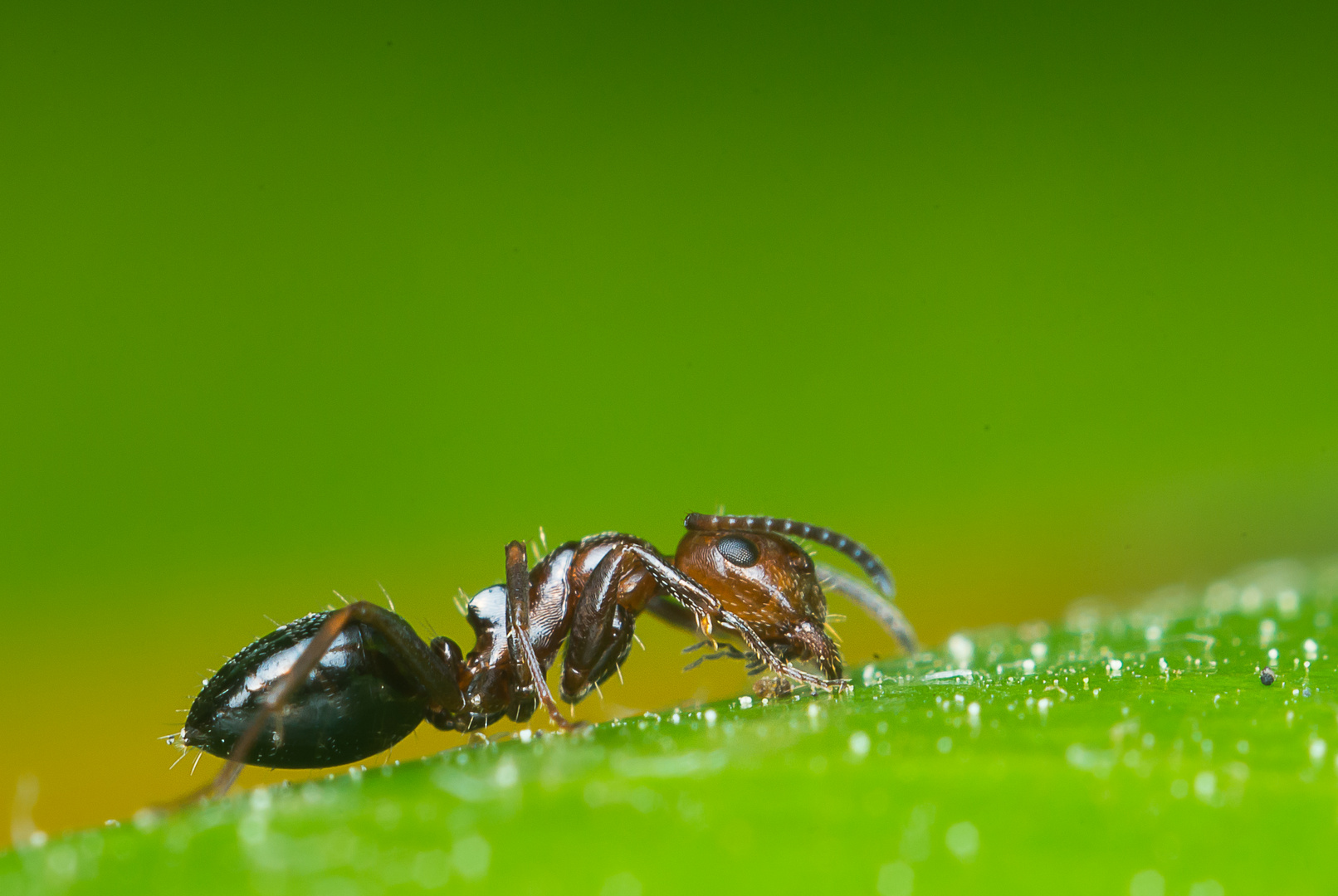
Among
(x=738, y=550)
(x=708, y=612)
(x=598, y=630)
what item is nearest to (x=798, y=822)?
(x=708, y=612)

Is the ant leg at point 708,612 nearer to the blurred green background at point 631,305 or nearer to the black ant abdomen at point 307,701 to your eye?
the black ant abdomen at point 307,701

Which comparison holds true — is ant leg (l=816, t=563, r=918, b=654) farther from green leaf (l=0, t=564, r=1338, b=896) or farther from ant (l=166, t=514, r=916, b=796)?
green leaf (l=0, t=564, r=1338, b=896)

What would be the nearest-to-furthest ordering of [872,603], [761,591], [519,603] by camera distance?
[519,603], [761,591], [872,603]

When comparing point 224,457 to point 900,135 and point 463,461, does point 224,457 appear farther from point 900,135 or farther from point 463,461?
point 900,135

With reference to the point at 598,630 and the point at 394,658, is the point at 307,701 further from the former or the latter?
the point at 598,630

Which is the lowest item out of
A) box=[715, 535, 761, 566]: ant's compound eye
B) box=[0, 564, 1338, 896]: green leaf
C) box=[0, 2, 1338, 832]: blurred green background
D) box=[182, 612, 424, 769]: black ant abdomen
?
box=[0, 564, 1338, 896]: green leaf

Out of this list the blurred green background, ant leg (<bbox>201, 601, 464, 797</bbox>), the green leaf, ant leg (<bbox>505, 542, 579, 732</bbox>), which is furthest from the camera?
the blurred green background

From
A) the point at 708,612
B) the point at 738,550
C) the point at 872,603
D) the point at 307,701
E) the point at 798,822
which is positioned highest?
the point at 738,550

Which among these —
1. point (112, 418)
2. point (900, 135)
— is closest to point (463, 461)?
point (112, 418)

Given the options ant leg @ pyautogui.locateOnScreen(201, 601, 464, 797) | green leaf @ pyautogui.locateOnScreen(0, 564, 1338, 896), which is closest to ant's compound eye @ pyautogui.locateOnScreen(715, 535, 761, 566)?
ant leg @ pyautogui.locateOnScreen(201, 601, 464, 797)
